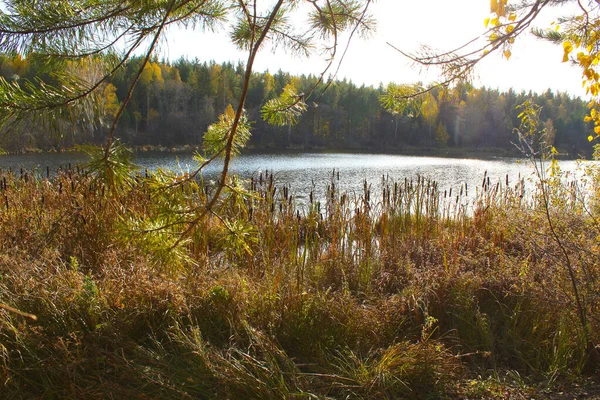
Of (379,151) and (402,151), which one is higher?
(402,151)

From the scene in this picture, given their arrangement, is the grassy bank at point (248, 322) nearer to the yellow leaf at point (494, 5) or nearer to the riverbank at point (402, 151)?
the yellow leaf at point (494, 5)

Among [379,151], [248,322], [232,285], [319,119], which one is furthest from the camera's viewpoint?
[319,119]

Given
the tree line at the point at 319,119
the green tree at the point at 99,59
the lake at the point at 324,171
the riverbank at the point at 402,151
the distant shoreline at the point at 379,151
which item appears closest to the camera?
the green tree at the point at 99,59

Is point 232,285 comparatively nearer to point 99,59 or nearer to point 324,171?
point 99,59

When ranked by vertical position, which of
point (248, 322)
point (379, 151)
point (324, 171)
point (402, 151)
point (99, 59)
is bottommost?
point (248, 322)

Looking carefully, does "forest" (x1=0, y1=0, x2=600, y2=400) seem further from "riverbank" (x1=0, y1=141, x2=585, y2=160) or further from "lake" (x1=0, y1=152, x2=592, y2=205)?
"riverbank" (x1=0, y1=141, x2=585, y2=160)

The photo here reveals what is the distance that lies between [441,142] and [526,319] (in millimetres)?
41936

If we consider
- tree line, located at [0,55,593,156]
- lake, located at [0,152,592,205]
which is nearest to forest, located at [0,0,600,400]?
lake, located at [0,152,592,205]

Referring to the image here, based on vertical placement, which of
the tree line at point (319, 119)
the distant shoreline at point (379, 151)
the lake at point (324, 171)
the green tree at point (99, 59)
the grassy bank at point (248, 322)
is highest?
→ the tree line at point (319, 119)

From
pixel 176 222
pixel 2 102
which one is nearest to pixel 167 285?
pixel 176 222

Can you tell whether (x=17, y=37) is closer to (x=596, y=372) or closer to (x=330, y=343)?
(x=330, y=343)

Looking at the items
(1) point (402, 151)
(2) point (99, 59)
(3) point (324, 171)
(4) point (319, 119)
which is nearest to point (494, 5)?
(2) point (99, 59)

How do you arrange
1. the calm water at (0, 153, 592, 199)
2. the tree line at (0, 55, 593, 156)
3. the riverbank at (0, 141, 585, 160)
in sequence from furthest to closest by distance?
the tree line at (0, 55, 593, 156) → the riverbank at (0, 141, 585, 160) → the calm water at (0, 153, 592, 199)

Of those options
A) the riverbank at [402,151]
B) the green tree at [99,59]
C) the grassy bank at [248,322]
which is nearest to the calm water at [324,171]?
the grassy bank at [248,322]
